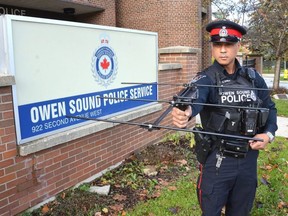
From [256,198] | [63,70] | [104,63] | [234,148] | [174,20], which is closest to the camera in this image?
[234,148]

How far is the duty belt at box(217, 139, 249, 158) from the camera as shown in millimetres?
2299

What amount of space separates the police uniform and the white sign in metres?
1.74

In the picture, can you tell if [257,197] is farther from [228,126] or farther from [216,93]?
[216,93]

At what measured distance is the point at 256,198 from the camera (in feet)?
12.2

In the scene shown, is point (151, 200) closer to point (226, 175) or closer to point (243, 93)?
point (226, 175)

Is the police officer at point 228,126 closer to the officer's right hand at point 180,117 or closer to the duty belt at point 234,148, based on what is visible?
the duty belt at point 234,148

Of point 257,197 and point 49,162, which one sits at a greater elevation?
point 49,162

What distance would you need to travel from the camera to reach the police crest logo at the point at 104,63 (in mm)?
4117

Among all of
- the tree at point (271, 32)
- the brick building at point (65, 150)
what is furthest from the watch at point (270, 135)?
the tree at point (271, 32)

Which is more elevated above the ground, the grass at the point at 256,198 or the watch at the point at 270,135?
the watch at the point at 270,135

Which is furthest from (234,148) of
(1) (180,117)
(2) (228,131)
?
(1) (180,117)

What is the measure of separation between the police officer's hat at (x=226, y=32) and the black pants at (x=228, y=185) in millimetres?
845

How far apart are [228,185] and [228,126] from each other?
17.7 inches

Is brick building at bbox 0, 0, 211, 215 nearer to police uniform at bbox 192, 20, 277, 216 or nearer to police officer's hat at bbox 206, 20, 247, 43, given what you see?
police uniform at bbox 192, 20, 277, 216
